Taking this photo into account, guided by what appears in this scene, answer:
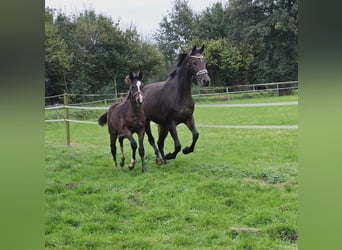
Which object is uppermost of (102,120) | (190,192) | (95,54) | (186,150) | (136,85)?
(95,54)

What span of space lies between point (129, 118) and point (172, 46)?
31 centimetres

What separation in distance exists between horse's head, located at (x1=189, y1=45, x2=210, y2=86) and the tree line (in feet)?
0.06

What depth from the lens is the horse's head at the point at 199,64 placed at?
1101 mm

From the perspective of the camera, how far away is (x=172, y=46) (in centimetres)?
113

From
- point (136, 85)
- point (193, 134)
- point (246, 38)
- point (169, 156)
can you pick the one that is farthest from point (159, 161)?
point (246, 38)

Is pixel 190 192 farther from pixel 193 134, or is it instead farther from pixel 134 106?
pixel 134 106

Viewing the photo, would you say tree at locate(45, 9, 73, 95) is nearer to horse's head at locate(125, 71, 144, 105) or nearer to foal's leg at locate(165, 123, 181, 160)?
horse's head at locate(125, 71, 144, 105)

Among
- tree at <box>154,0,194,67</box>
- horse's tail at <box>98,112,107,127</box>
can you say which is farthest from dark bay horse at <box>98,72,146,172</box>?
tree at <box>154,0,194,67</box>

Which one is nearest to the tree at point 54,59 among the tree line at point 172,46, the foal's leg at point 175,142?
the tree line at point 172,46

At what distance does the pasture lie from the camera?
1.00 metres

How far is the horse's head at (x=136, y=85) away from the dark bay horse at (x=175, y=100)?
24 mm

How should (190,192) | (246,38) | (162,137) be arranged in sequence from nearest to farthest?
(246,38)
(190,192)
(162,137)

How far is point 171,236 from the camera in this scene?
3.35ft

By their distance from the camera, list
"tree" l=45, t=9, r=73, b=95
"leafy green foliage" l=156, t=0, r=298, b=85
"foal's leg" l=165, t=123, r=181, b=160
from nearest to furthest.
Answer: "leafy green foliage" l=156, t=0, r=298, b=85 → "tree" l=45, t=9, r=73, b=95 → "foal's leg" l=165, t=123, r=181, b=160
